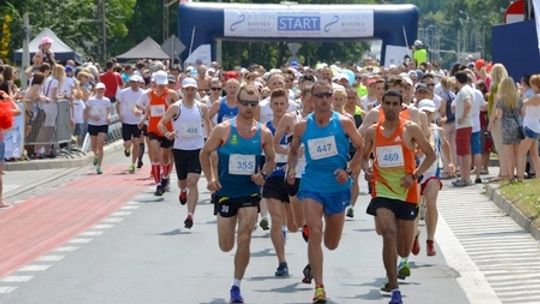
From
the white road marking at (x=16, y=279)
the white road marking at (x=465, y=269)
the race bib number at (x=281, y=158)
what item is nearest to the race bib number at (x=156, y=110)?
the white road marking at (x=465, y=269)

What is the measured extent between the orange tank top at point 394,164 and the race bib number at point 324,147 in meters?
0.36

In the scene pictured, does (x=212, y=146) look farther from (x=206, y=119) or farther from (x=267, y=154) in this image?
(x=206, y=119)

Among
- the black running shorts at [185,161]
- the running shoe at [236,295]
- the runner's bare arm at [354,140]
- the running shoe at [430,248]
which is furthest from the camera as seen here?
the black running shorts at [185,161]

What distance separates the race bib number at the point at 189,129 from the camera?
68.3 ft

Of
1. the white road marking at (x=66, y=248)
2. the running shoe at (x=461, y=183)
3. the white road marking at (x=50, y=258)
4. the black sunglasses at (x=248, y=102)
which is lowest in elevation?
the running shoe at (x=461, y=183)

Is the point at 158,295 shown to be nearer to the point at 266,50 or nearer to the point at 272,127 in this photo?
the point at 272,127

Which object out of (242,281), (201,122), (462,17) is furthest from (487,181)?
(462,17)

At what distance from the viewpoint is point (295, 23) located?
168 ft

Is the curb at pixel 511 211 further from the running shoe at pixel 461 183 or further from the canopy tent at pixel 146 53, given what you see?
the canopy tent at pixel 146 53

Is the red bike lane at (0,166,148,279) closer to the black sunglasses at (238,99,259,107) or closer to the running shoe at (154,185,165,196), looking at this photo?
the running shoe at (154,185,165,196)

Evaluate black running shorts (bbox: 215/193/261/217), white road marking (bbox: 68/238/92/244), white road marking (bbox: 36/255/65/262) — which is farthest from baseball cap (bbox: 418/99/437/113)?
white road marking (bbox: 68/238/92/244)

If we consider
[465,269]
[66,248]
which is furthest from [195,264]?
[465,269]

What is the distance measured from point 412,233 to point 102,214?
886 centimetres

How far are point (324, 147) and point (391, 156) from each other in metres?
0.56
